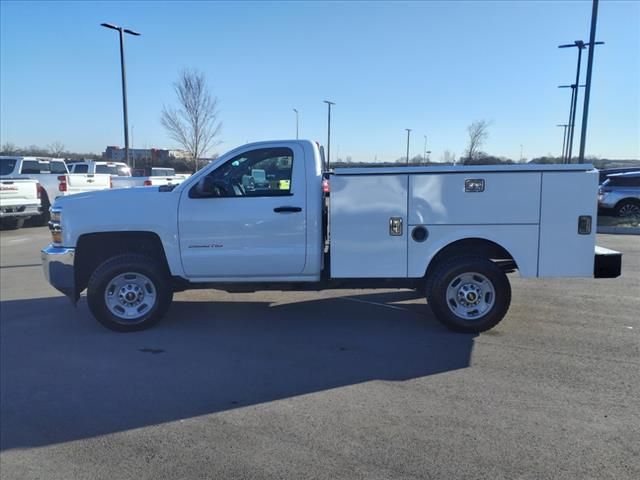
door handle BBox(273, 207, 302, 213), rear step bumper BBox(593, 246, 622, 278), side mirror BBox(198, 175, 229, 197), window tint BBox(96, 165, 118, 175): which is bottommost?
rear step bumper BBox(593, 246, 622, 278)

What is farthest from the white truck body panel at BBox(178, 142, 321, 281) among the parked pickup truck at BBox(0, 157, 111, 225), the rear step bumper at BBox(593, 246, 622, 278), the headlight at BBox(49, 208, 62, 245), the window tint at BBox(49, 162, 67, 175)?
the window tint at BBox(49, 162, 67, 175)

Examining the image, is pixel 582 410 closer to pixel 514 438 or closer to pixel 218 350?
pixel 514 438

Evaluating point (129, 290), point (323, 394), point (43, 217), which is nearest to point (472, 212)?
point (323, 394)

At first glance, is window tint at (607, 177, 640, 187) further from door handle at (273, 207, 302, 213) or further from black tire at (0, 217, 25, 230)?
black tire at (0, 217, 25, 230)

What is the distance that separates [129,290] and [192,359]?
141 centimetres

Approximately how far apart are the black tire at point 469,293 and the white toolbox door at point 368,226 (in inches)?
16.1

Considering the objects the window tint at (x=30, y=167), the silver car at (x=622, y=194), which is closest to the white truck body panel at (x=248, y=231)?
the silver car at (x=622, y=194)

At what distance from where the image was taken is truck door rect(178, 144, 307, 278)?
5793 millimetres

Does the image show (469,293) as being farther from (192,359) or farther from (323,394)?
(192,359)

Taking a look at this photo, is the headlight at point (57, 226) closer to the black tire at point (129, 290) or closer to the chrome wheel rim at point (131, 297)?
the black tire at point (129, 290)

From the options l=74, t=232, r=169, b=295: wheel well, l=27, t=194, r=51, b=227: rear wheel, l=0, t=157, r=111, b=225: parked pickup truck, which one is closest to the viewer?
l=74, t=232, r=169, b=295: wheel well

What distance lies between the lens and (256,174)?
19.6ft

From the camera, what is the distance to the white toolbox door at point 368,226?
5.60m

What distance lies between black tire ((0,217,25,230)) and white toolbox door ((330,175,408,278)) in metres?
15.1
